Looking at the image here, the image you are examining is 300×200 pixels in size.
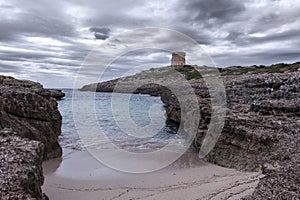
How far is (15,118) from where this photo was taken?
506 inches

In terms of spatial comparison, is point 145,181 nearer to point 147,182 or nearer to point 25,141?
point 147,182

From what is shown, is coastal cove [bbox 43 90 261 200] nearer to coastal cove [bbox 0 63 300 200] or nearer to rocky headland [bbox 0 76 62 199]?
coastal cove [bbox 0 63 300 200]

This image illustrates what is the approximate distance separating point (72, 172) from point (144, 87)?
99.7 metres

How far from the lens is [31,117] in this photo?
13789 millimetres

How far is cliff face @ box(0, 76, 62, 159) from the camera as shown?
12641 mm

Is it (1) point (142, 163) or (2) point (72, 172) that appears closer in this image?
(2) point (72, 172)

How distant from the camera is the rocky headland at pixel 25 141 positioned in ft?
19.4

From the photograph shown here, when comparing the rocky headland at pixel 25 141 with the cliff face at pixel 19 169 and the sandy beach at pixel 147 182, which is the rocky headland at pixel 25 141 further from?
the sandy beach at pixel 147 182

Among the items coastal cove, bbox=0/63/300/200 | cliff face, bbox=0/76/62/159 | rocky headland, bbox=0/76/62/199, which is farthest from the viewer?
cliff face, bbox=0/76/62/159

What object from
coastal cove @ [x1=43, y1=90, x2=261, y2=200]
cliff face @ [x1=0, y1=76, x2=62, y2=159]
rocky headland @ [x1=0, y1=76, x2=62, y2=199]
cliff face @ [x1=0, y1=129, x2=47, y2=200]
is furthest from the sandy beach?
cliff face @ [x1=0, y1=129, x2=47, y2=200]

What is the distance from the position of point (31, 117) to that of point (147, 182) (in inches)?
263

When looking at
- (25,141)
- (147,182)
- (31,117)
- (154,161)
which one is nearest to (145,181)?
(147,182)

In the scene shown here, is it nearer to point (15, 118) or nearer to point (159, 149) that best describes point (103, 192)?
point (15, 118)

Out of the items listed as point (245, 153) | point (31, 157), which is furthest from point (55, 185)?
point (245, 153)
